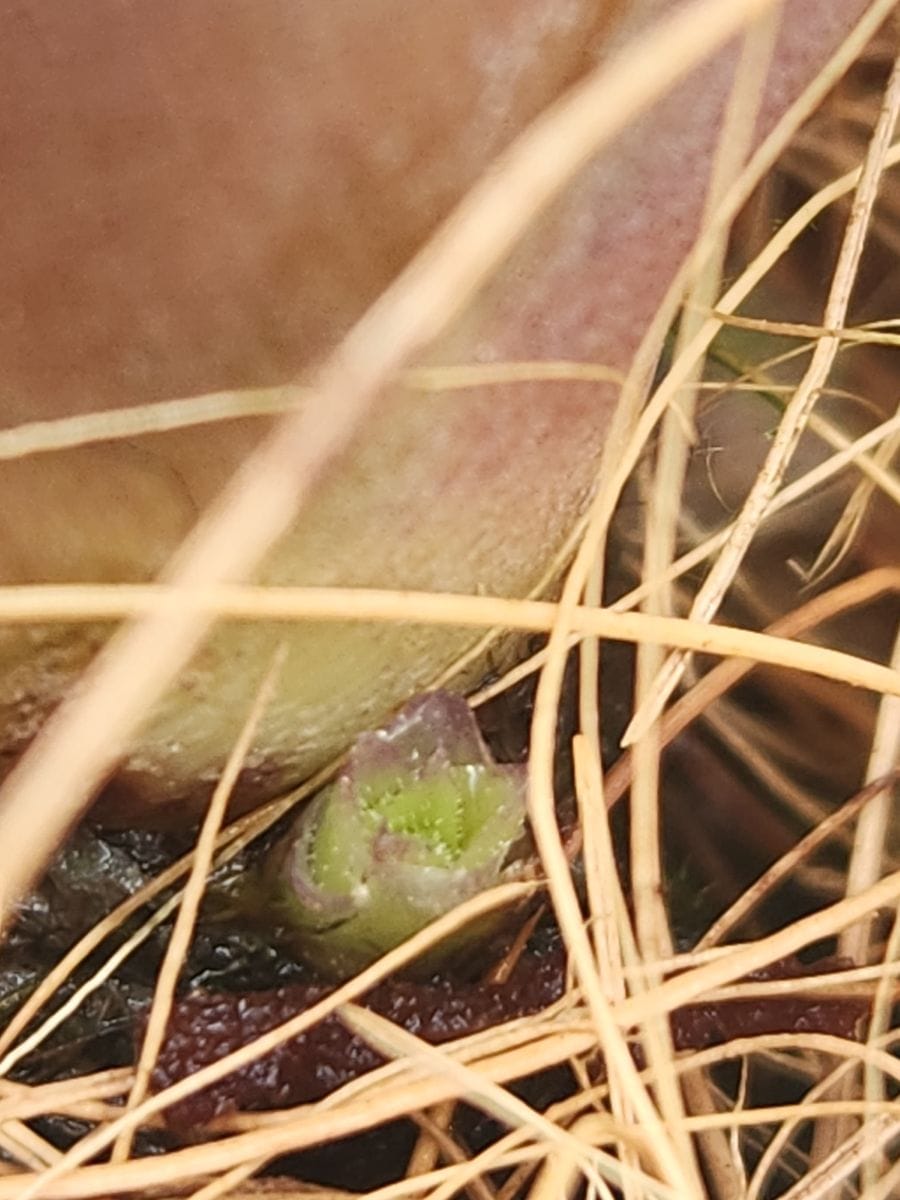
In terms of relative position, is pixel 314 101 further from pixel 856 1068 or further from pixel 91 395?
pixel 856 1068

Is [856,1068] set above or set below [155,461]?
below

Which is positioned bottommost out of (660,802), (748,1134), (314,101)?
(748,1134)

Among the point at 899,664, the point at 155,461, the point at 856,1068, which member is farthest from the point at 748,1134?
the point at 155,461
